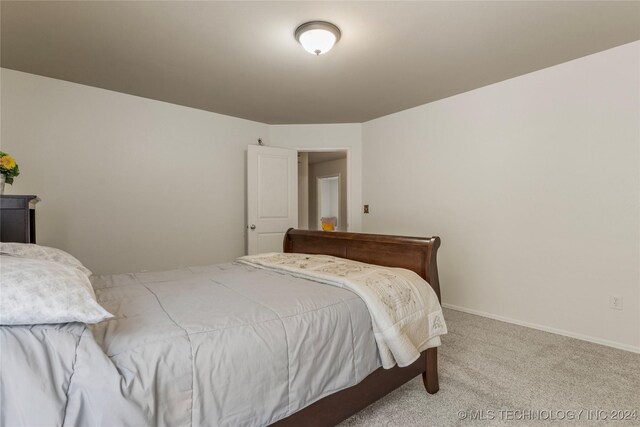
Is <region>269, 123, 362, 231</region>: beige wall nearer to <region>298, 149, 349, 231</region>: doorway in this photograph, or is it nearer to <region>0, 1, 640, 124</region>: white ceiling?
<region>0, 1, 640, 124</region>: white ceiling

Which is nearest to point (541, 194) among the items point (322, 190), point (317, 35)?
point (317, 35)

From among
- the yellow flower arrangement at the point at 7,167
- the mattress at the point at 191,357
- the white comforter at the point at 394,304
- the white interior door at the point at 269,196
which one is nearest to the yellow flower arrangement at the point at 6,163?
the yellow flower arrangement at the point at 7,167

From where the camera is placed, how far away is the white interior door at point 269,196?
14.1 feet

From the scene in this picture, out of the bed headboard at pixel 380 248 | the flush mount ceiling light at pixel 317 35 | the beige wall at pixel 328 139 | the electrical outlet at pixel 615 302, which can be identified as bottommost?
the electrical outlet at pixel 615 302

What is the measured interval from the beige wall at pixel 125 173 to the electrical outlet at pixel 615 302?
3939mm

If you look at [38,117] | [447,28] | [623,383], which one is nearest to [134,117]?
[38,117]

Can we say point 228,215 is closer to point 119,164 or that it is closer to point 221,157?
point 221,157

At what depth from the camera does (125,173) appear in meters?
3.56

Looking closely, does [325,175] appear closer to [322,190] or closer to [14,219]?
[322,190]

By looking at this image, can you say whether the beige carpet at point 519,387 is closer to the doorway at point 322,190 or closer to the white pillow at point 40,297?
the white pillow at point 40,297

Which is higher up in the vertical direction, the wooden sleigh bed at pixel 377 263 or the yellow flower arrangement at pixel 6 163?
the yellow flower arrangement at pixel 6 163

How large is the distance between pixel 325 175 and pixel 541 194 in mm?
5168

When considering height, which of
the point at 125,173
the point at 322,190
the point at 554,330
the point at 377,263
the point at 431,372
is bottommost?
the point at 554,330

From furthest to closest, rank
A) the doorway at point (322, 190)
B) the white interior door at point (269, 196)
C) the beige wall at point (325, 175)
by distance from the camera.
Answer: the beige wall at point (325, 175)
the doorway at point (322, 190)
the white interior door at point (269, 196)
